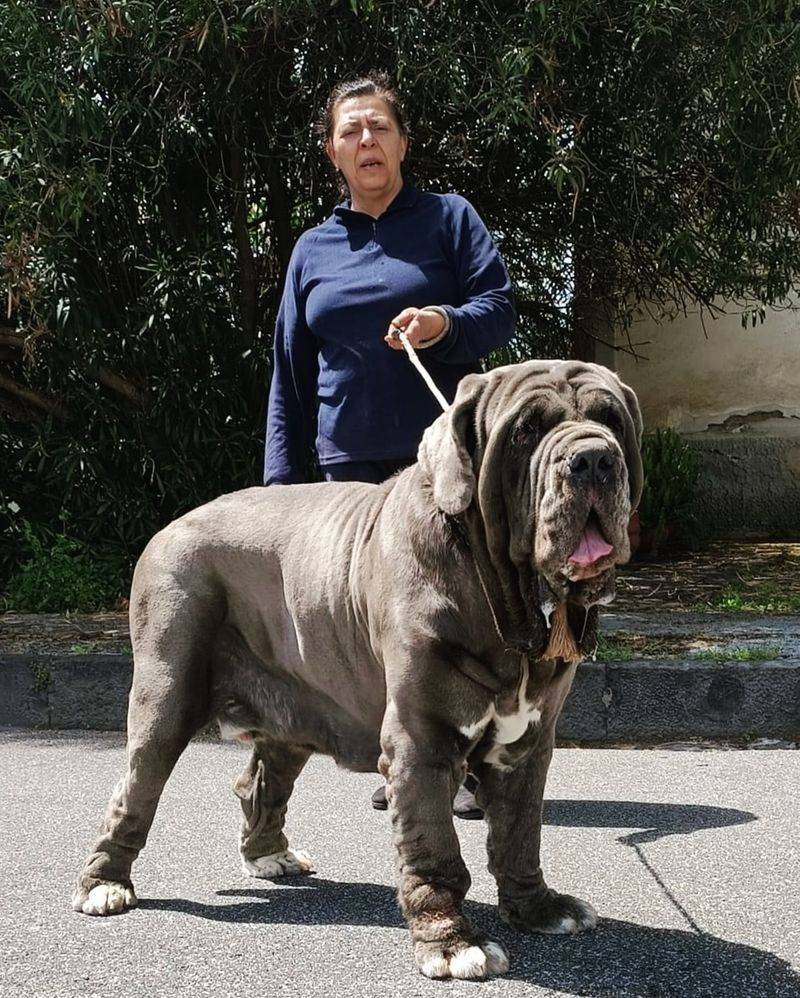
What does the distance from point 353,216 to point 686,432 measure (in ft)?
24.0

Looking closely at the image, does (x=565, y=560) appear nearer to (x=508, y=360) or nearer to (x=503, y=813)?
(x=503, y=813)

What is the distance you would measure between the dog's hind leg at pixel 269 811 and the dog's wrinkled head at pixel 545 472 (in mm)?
1164

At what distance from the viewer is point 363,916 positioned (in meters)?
3.54

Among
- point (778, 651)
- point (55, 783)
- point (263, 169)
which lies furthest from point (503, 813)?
point (263, 169)

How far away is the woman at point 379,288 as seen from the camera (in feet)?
13.9

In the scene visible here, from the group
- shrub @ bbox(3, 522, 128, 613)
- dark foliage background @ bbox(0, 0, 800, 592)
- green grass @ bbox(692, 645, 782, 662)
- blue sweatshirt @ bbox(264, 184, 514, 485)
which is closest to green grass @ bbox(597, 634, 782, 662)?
green grass @ bbox(692, 645, 782, 662)

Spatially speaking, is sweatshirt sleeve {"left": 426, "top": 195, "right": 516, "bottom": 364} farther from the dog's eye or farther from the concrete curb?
the concrete curb

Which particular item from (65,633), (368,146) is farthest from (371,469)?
(65,633)

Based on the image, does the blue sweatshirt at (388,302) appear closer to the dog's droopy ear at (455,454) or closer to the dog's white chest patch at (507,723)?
the dog's droopy ear at (455,454)

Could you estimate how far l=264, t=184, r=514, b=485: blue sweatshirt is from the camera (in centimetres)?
422

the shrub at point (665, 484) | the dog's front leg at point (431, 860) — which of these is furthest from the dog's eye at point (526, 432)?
the shrub at point (665, 484)

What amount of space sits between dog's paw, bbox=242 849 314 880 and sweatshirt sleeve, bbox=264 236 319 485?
1.24 metres

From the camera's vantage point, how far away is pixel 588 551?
2814 mm

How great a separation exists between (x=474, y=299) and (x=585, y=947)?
6.42 feet
